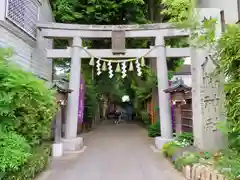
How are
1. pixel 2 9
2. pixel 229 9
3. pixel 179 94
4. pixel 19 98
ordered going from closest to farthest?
pixel 19 98
pixel 2 9
pixel 229 9
pixel 179 94

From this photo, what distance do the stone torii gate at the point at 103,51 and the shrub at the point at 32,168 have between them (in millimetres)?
3633

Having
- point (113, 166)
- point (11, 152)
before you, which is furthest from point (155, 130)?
point (11, 152)

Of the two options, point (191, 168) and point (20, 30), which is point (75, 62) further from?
point (191, 168)

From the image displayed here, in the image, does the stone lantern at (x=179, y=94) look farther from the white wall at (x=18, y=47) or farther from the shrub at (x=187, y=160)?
the white wall at (x=18, y=47)

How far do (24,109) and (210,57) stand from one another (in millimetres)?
5099

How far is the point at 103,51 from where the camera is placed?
1059 centimetres

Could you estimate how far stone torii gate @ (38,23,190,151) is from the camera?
33.9 ft

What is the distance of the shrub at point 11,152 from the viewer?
4214 millimetres

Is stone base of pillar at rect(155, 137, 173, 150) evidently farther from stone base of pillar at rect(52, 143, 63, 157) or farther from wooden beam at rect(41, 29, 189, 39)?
wooden beam at rect(41, 29, 189, 39)

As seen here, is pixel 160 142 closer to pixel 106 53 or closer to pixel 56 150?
pixel 56 150

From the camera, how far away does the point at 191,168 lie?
567 centimetres

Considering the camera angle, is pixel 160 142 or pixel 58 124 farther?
pixel 160 142

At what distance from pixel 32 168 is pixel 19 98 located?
224 centimetres

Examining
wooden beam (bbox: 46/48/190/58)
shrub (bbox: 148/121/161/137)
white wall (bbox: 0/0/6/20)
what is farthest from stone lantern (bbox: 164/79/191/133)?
white wall (bbox: 0/0/6/20)
